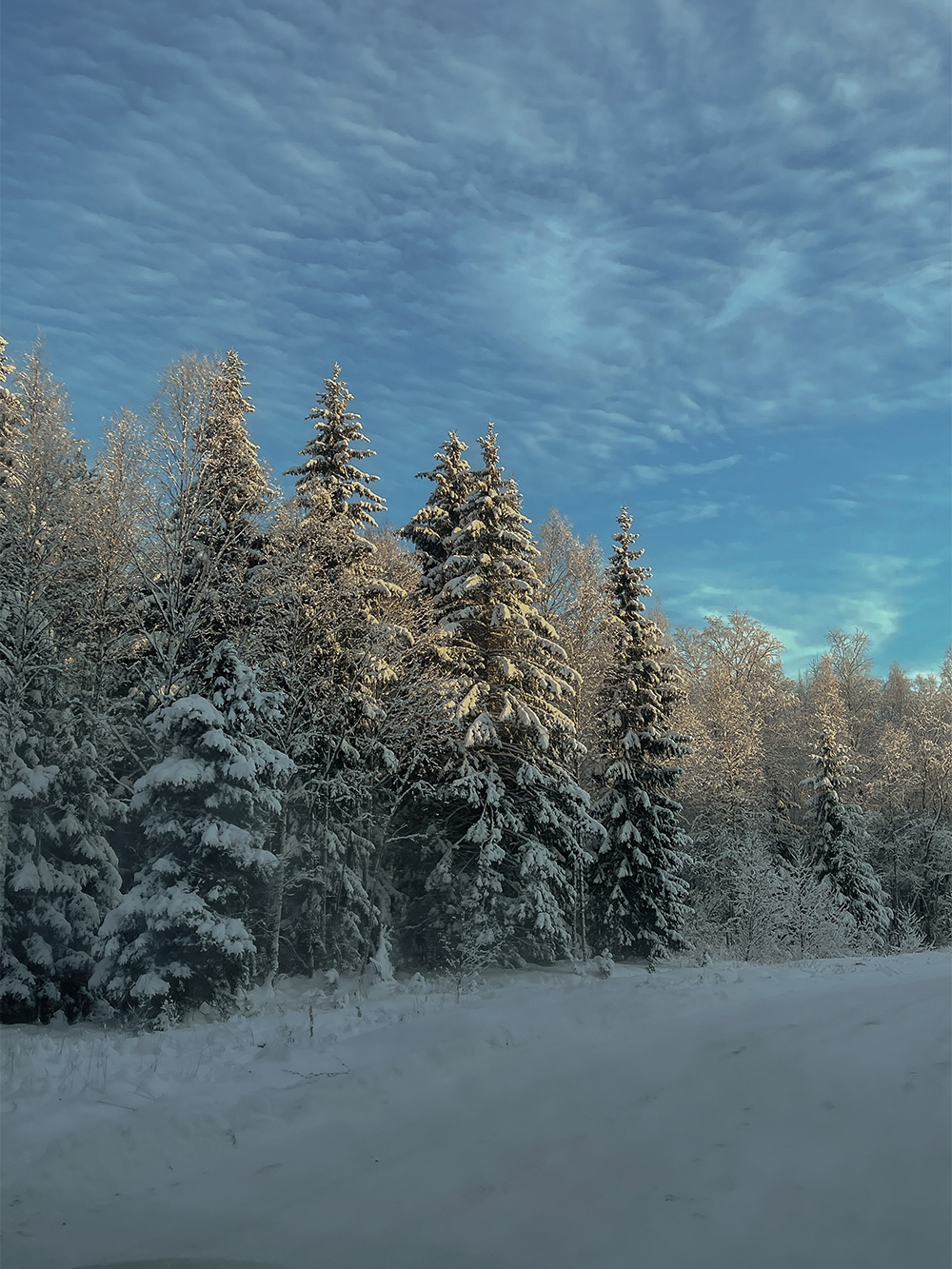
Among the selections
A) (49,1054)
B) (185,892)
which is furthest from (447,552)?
(49,1054)

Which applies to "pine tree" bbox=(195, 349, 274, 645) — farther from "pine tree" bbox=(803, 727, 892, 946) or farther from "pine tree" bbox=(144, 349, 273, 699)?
"pine tree" bbox=(803, 727, 892, 946)

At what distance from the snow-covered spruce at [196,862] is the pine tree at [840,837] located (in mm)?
25467

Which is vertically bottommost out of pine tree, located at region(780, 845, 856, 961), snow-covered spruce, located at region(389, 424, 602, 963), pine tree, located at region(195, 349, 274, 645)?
pine tree, located at region(780, 845, 856, 961)

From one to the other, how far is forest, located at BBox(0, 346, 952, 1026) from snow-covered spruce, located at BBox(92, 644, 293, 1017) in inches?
2.4

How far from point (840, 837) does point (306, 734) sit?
24693mm

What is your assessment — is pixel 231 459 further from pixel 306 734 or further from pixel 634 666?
pixel 634 666

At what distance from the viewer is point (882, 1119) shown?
196 inches

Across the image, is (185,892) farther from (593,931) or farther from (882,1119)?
(593,931)

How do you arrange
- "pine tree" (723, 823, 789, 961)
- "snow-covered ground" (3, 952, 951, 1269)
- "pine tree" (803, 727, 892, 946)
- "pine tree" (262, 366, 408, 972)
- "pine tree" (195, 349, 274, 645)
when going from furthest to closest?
"pine tree" (803, 727, 892, 946), "pine tree" (723, 823, 789, 961), "pine tree" (262, 366, 408, 972), "pine tree" (195, 349, 274, 645), "snow-covered ground" (3, 952, 951, 1269)

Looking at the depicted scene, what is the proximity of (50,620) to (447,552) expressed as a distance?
10.8 meters

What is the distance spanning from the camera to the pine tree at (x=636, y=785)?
78.0ft

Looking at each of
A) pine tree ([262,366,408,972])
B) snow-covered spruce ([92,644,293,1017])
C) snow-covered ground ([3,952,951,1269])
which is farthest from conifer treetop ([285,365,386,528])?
snow-covered ground ([3,952,951,1269])

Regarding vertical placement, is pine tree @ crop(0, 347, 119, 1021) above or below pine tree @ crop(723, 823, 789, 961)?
above

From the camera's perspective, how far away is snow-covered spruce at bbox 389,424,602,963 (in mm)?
20266
